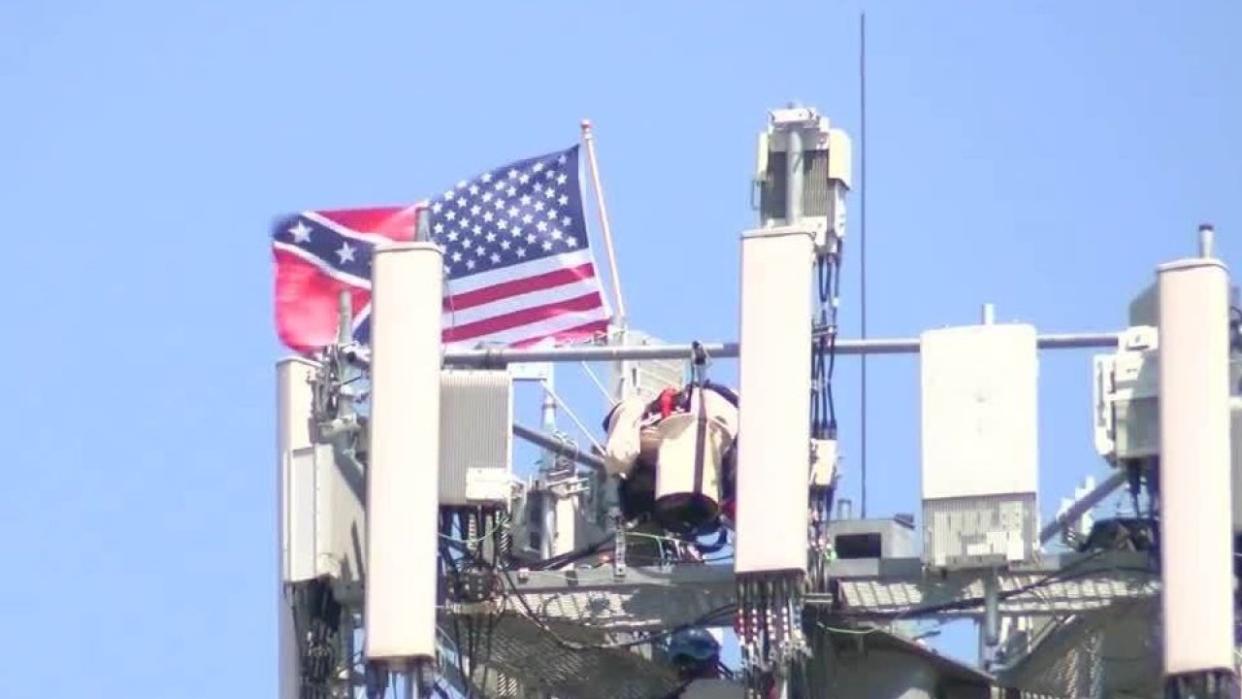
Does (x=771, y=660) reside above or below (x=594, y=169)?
below

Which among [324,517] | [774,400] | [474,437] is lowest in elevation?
[324,517]

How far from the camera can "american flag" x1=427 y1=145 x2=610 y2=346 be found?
287ft

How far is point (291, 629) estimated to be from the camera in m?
85.1

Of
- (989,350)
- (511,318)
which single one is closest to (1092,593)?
(989,350)

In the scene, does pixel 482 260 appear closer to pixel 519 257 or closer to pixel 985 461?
pixel 519 257

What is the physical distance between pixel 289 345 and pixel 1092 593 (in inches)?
429

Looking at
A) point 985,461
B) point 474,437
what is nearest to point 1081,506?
point 985,461

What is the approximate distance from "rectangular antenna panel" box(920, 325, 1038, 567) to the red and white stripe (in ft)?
22.0

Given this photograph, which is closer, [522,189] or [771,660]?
[771,660]

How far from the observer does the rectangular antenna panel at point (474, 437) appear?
83000 mm

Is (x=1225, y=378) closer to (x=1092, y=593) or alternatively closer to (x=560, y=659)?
(x=1092, y=593)

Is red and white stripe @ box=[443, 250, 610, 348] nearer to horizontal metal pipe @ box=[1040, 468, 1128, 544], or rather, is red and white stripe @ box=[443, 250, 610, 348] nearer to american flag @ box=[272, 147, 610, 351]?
american flag @ box=[272, 147, 610, 351]

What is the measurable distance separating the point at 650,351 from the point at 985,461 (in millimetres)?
4545

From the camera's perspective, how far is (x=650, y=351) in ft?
277
